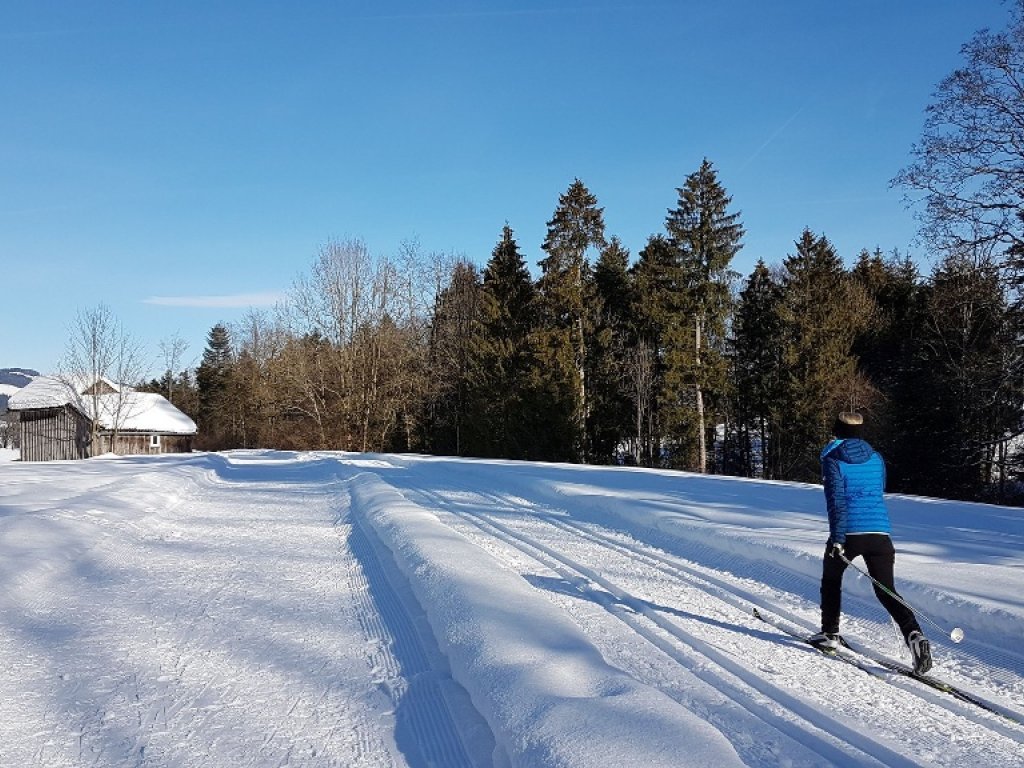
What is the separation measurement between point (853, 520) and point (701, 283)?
3334 cm

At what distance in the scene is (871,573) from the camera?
5.70 m

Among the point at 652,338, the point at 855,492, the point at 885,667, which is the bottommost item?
the point at 885,667

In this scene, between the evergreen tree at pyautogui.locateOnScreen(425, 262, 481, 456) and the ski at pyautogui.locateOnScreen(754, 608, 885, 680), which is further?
the evergreen tree at pyautogui.locateOnScreen(425, 262, 481, 456)

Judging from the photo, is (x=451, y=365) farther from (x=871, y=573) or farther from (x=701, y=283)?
Answer: (x=871, y=573)

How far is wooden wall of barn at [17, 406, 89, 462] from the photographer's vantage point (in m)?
53.6

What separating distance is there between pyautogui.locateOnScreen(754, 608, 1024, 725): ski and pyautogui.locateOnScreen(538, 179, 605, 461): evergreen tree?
1268 inches

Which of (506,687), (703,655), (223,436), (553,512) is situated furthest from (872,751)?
(223,436)

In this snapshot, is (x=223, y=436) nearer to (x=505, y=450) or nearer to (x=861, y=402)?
(x=505, y=450)

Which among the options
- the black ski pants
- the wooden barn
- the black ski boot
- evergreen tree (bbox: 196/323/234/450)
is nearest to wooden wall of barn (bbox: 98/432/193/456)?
the wooden barn

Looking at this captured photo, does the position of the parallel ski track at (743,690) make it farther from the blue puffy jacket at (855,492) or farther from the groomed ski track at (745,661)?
the blue puffy jacket at (855,492)

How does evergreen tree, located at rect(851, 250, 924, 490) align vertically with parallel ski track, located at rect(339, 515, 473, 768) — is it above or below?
above

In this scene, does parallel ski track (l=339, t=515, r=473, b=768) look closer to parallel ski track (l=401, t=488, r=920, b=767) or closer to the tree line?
parallel ski track (l=401, t=488, r=920, b=767)

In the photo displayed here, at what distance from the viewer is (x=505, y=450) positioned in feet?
136

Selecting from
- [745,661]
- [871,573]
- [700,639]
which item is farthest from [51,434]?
[871,573]
